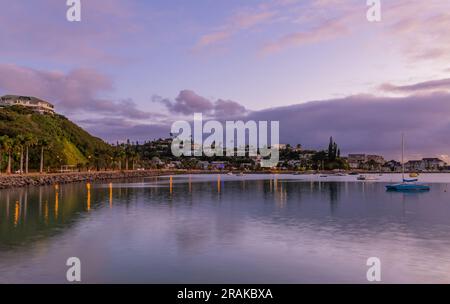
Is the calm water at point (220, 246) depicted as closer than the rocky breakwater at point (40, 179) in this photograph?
Yes

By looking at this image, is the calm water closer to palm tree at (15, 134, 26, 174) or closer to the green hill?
palm tree at (15, 134, 26, 174)

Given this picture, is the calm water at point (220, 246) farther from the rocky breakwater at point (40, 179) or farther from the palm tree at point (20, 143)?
the palm tree at point (20, 143)

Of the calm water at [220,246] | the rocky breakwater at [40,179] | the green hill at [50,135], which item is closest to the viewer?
the calm water at [220,246]

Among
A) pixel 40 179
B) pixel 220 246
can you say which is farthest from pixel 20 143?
pixel 220 246

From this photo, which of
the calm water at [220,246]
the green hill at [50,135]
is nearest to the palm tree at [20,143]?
the green hill at [50,135]

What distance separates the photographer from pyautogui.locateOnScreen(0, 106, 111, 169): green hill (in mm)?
134363

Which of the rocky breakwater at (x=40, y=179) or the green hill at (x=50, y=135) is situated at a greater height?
the green hill at (x=50, y=135)

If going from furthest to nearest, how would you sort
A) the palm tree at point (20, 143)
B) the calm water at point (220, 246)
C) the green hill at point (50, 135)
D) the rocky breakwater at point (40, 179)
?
the green hill at point (50, 135) < the palm tree at point (20, 143) < the rocky breakwater at point (40, 179) < the calm water at point (220, 246)

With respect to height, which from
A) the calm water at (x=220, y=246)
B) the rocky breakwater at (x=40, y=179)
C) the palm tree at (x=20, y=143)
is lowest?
the calm water at (x=220, y=246)

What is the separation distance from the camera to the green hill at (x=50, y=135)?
134 metres

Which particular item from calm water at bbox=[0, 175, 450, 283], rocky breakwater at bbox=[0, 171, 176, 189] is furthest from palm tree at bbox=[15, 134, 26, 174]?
calm water at bbox=[0, 175, 450, 283]

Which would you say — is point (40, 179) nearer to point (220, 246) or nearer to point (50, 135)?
point (50, 135)
